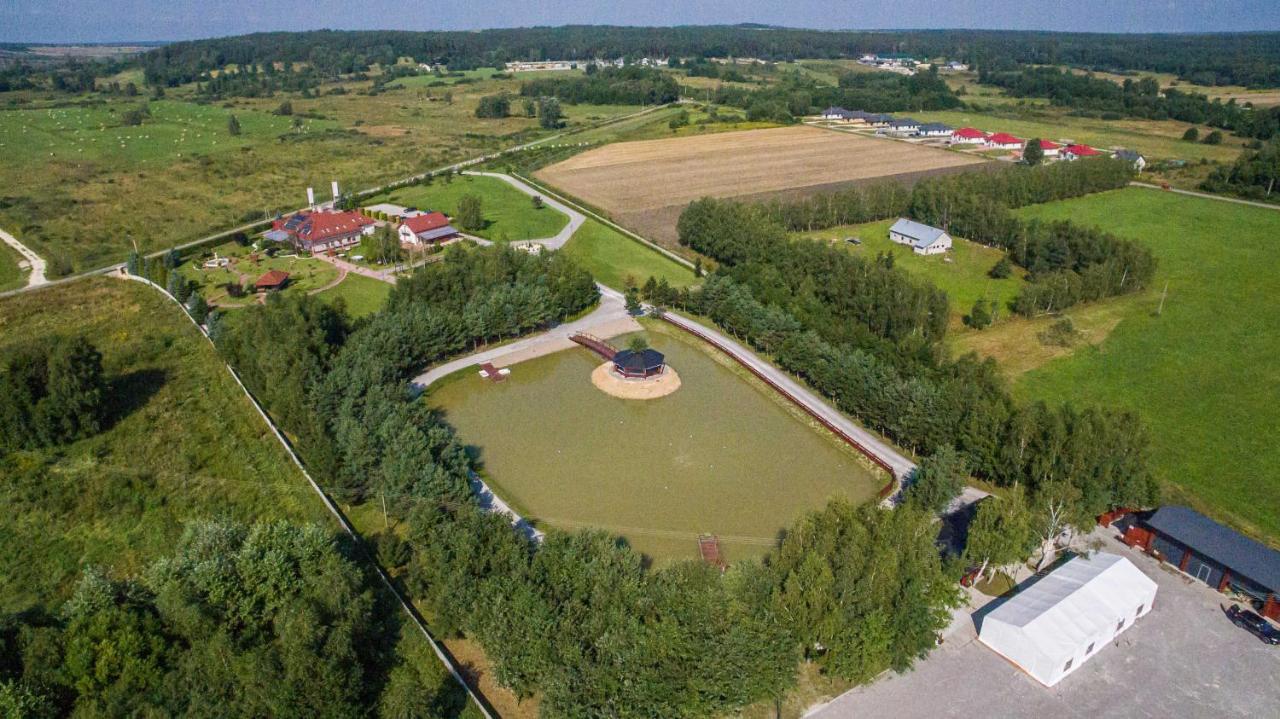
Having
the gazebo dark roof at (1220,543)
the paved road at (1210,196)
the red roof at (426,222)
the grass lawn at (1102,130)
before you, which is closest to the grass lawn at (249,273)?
the red roof at (426,222)

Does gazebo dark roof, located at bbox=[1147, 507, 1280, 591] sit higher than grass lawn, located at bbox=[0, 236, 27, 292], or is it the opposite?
grass lawn, located at bbox=[0, 236, 27, 292]

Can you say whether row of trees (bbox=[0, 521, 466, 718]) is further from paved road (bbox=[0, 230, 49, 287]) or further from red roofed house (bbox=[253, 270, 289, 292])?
paved road (bbox=[0, 230, 49, 287])

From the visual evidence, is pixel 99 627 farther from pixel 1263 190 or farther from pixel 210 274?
pixel 1263 190

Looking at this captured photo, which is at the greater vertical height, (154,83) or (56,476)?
(154,83)

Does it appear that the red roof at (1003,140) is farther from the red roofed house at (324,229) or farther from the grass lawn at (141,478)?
the grass lawn at (141,478)

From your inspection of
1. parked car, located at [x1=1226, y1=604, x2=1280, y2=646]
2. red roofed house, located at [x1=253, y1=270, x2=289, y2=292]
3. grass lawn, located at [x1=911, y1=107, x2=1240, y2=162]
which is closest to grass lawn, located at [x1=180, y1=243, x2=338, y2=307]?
red roofed house, located at [x1=253, y1=270, x2=289, y2=292]

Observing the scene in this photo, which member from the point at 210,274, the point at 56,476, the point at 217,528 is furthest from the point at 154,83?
the point at 217,528
